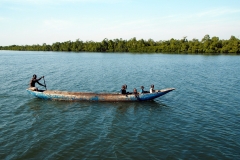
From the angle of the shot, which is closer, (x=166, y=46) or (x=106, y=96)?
(x=106, y=96)

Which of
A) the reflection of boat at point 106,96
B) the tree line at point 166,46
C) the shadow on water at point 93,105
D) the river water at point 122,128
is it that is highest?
the tree line at point 166,46

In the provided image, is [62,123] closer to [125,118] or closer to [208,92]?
[125,118]

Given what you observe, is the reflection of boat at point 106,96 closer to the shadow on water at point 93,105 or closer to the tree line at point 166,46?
the shadow on water at point 93,105

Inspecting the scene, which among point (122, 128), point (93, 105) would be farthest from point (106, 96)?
point (122, 128)

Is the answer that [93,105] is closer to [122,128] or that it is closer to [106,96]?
[106,96]

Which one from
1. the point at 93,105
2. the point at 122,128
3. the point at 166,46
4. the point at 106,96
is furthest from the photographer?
the point at 166,46

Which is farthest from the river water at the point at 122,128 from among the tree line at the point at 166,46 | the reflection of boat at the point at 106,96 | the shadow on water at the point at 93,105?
the tree line at the point at 166,46

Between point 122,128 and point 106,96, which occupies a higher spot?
point 106,96

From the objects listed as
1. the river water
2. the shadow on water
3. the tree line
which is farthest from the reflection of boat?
the tree line

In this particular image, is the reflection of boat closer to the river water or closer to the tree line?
the river water

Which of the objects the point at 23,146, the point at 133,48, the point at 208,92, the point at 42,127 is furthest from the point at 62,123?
the point at 133,48

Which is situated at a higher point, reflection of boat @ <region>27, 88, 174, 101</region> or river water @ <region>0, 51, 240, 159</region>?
reflection of boat @ <region>27, 88, 174, 101</region>

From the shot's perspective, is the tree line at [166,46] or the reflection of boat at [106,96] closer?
the reflection of boat at [106,96]

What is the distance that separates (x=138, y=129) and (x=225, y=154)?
21.5 feet
